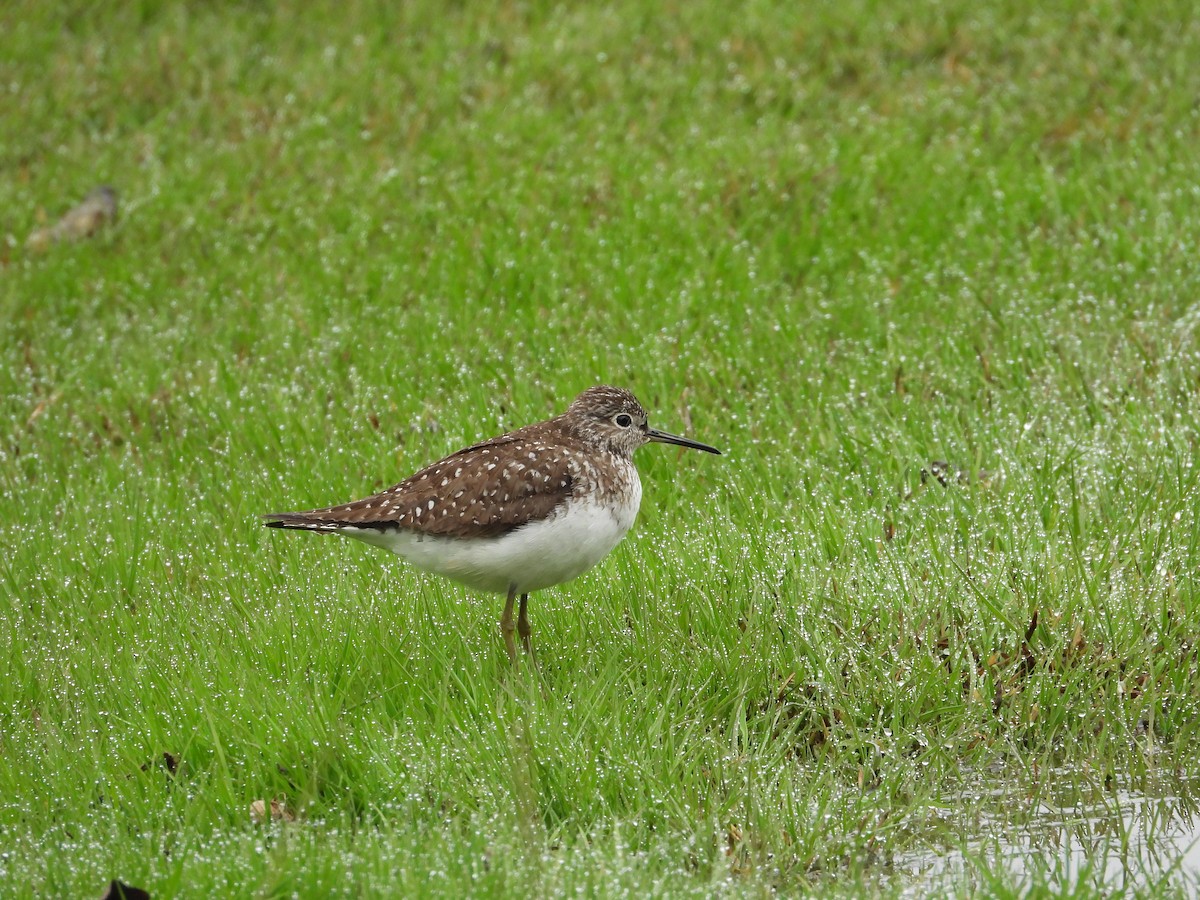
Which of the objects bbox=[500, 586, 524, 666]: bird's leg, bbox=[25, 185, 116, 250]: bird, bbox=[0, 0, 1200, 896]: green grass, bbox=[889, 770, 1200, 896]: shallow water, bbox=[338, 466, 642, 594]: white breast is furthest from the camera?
bbox=[25, 185, 116, 250]: bird

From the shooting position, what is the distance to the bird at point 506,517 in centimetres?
609

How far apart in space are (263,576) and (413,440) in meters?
1.50

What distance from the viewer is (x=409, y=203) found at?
38.0ft

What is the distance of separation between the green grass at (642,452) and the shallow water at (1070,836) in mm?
33

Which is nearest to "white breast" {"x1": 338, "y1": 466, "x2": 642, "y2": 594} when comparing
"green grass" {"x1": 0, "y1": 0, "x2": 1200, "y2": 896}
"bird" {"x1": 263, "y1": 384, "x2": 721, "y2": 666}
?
"bird" {"x1": 263, "y1": 384, "x2": 721, "y2": 666}

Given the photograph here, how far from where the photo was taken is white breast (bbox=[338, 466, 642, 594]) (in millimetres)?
6059

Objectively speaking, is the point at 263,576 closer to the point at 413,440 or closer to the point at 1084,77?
the point at 413,440

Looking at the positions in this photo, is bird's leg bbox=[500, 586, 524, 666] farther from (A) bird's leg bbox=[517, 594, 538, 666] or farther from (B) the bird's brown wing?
(B) the bird's brown wing

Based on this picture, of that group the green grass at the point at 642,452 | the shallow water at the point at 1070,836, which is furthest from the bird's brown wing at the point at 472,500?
the shallow water at the point at 1070,836

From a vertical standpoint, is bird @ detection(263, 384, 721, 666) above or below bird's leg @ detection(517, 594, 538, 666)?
above

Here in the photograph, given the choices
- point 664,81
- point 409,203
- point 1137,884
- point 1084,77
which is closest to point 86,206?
point 409,203

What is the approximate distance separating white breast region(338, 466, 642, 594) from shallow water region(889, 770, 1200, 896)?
179cm

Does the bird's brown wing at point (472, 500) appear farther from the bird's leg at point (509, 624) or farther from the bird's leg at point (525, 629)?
the bird's leg at point (525, 629)

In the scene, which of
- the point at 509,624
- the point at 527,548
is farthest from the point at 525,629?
the point at 527,548
